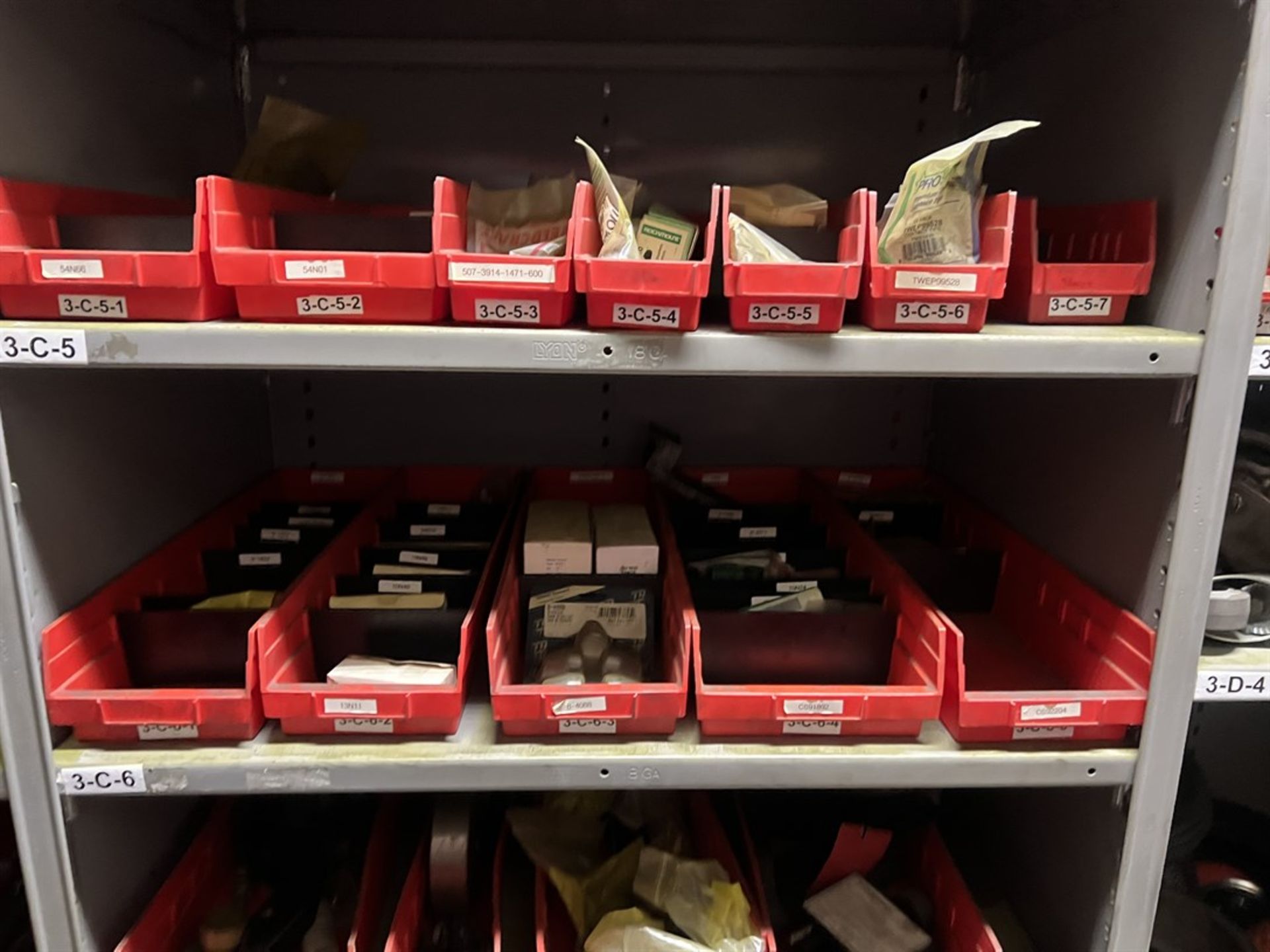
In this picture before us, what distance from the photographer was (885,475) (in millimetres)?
1411

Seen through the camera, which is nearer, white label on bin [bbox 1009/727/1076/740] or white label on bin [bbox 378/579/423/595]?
white label on bin [bbox 1009/727/1076/740]

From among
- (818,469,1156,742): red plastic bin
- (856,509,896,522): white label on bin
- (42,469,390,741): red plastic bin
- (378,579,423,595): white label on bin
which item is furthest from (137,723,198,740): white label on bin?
(856,509,896,522): white label on bin

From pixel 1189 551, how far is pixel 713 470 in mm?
704

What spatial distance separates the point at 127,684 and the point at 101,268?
18.7 inches

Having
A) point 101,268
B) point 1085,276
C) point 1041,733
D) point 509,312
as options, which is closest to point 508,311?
point 509,312

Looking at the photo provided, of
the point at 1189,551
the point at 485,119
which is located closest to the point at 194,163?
the point at 485,119

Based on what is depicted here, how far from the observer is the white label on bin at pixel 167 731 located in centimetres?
85

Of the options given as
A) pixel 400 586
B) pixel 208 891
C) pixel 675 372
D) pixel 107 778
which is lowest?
pixel 208 891

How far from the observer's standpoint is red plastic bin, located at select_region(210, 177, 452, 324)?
2.58 ft

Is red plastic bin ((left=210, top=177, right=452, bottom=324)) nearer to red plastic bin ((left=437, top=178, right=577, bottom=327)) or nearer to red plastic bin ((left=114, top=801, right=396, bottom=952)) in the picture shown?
red plastic bin ((left=437, top=178, right=577, bottom=327))

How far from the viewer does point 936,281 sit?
0.80 meters

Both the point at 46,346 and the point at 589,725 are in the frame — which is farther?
the point at 589,725

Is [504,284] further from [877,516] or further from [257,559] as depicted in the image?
[877,516]

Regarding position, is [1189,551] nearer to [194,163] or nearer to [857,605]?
[857,605]
